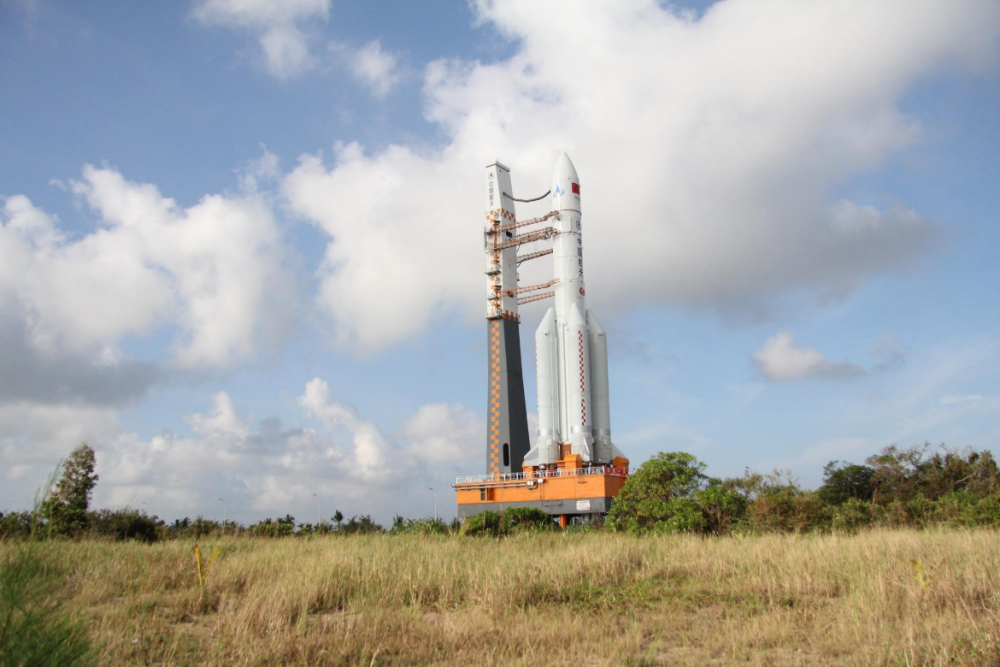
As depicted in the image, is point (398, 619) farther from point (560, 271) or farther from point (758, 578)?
point (560, 271)

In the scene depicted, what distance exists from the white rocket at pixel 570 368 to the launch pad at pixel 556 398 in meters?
0.06

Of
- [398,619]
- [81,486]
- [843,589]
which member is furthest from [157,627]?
[81,486]

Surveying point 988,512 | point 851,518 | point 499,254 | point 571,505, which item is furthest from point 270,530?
point 499,254

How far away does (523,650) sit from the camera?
23.6ft

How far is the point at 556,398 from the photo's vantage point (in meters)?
42.8

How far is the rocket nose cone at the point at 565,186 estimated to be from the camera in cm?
4472

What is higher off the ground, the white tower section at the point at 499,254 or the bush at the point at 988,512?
the white tower section at the point at 499,254

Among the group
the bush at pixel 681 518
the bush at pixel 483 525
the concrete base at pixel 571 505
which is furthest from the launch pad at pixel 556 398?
the bush at pixel 483 525

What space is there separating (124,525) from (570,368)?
27.5 meters

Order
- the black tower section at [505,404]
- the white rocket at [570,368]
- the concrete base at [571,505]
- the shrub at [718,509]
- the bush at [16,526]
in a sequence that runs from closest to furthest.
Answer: the bush at [16,526]
the shrub at [718,509]
the concrete base at [571,505]
the white rocket at [570,368]
the black tower section at [505,404]

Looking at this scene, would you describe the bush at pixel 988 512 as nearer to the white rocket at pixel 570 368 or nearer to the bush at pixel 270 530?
the bush at pixel 270 530

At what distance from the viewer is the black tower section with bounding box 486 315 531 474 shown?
146ft

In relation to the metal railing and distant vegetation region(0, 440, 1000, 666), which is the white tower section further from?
distant vegetation region(0, 440, 1000, 666)

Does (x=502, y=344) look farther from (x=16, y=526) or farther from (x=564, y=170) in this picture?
(x=16, y=526)
